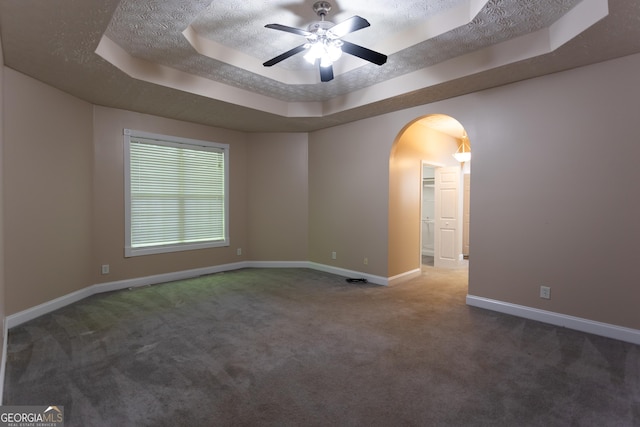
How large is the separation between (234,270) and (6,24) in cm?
430

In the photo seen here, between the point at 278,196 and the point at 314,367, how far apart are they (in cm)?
399

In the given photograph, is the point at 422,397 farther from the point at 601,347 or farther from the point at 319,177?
the point at 319,177

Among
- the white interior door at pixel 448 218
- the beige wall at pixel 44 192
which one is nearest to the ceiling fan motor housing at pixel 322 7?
the beige wall at pixel 44 192

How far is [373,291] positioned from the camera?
4477 mm

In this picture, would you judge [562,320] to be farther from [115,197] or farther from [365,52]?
[115,197]

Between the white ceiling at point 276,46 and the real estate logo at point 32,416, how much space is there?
2642 mm

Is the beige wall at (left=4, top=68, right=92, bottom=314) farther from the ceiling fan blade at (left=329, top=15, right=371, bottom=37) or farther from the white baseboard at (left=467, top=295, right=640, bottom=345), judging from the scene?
the white baseboard at (left=467, top=295, right=640, bottom=345)

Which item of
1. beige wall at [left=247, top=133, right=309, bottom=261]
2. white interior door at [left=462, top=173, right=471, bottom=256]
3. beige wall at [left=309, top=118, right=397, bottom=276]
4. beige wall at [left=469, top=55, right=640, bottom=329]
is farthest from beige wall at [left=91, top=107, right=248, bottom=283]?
white interior door at [left=462, top=173, right=471, bottom=256]

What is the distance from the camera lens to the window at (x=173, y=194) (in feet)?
15.4

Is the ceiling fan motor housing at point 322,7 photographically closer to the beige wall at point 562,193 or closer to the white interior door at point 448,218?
the beige wall at point 562,193

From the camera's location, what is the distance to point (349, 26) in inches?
97.2

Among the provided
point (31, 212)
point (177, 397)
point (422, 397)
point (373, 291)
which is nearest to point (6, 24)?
point (31, 212)

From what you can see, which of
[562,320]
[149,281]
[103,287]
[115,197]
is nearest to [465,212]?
[562,320]

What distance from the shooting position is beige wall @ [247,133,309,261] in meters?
5.98
